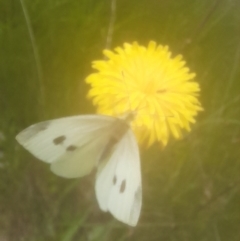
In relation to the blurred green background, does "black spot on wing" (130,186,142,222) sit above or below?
below

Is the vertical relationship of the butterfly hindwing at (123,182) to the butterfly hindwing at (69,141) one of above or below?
below

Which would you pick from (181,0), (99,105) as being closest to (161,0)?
(181,0)

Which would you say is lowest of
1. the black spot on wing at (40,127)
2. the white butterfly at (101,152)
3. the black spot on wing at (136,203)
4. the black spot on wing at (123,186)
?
the black spot on wing at (136,203)

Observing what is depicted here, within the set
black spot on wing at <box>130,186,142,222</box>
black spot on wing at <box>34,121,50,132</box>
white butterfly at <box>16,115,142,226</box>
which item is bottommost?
black spot on wing at <box>130,186,142,222</box>

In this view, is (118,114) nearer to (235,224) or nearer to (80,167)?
(80,167)
